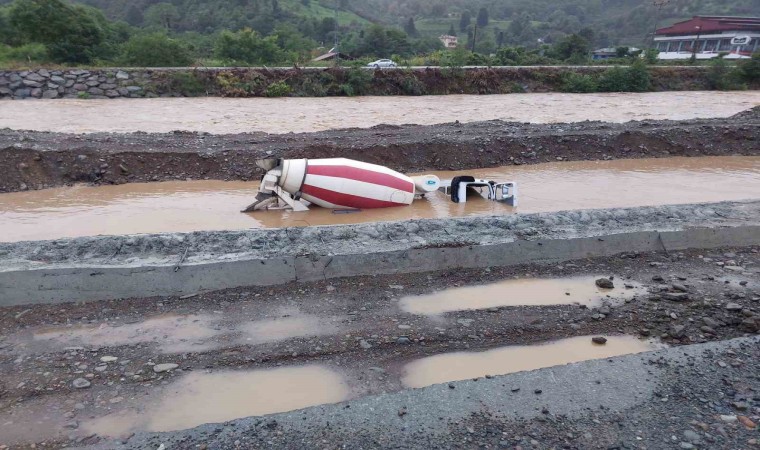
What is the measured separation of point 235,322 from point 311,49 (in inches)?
1871

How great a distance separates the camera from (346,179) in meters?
7.17

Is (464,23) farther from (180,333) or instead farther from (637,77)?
(180,333)

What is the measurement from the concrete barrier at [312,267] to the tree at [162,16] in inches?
2536

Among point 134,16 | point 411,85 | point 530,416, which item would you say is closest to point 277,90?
point 411,85

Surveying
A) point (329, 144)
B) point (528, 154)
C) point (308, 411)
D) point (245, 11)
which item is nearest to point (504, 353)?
point (308, 411)

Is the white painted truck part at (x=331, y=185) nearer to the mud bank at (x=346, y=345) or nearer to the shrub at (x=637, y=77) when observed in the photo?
the mud bank at (x=346, y=345)

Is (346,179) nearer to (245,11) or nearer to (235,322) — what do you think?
(235,322)

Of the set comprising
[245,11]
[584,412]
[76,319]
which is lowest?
[76,319]

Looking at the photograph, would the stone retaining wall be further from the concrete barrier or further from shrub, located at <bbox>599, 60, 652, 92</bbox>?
shrub, located at <bbox>599, 60, 652, 92</bbox>

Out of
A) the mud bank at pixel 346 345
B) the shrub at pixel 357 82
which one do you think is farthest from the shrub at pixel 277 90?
the mud bank at pixel 346 345

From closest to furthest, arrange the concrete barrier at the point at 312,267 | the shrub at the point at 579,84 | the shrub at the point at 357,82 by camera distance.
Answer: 1. the concrete barrier at the point at 312,267
2. the shrub at the point at 357,82
3. the shrub at the point at 579,84

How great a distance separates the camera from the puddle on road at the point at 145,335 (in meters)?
3.92

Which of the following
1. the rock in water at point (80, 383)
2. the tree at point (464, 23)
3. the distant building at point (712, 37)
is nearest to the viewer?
the rock in water at point (80, 383)

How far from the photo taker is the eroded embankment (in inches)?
384
